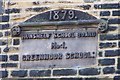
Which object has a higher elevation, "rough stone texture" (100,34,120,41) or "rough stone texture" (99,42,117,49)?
"rough stone texture" (100,34,120,41)

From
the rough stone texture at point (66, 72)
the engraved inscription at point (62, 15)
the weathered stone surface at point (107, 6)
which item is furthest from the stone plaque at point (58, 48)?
the weathered stone surface at point (107, 6)

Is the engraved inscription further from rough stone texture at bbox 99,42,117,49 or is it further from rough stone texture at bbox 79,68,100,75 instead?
rough stone texture at bbox 79,68,100,75

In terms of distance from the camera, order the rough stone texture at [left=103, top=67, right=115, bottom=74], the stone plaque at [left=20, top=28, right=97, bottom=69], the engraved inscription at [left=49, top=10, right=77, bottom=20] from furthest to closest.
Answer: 1. the engraved inscription at [left=49, top=10, right=77, bottom=20]
2. the stone plaque at [left=20, top=28, right=97, bottom=69]
3. the rough stone texture at [left=103, top=67, right=115, bottom=74]

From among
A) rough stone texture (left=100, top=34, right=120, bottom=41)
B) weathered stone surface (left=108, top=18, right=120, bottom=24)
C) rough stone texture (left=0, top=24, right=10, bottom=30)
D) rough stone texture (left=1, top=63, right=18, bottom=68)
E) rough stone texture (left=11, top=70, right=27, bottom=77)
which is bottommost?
rough stone texture (left=11, top=70, right=27, bottom=77)

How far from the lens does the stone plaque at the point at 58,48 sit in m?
7.59

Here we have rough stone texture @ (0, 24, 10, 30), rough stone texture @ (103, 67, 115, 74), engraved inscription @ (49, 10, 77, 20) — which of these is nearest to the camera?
rough stone texture @ (103, 67, 115, 74)

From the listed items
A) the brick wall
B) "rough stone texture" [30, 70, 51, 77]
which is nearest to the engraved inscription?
the brick wall

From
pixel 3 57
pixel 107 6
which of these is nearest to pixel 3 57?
pixel 3 57

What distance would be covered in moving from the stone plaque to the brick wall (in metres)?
0.07

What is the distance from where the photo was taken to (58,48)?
7.66 metres

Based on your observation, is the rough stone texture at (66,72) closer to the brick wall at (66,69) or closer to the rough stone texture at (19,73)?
the brick wall at (66,69)

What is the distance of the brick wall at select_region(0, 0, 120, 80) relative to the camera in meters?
7.51

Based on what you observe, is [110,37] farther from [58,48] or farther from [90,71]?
[58,48]

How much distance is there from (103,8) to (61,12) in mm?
518
